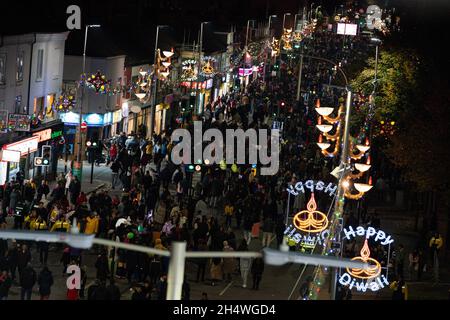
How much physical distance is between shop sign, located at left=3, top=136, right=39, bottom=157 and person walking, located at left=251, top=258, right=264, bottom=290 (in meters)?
13.7

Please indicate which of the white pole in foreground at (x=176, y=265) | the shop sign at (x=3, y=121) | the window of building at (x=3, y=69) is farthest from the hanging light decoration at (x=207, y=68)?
the white pole in foreground at (x=176, y=265)

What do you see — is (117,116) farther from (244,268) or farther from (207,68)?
(244,268)

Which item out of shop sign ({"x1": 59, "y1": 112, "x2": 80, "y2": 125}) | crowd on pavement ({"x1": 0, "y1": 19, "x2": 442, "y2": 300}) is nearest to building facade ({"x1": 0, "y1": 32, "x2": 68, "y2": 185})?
shop sign ({"x1": 59, "y1": 112, "x2": 80, "y2": 125})

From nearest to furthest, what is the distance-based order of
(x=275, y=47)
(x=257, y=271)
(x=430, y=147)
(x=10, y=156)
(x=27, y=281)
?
(x=27, y=281)
(x=257, y=271)
(x=10, y=156)
(x=430, y=147)
(x=275, y=47)

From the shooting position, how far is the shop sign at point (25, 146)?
1690 inches

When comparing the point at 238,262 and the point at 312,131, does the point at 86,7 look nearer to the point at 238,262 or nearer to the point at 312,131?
the point at 312,131

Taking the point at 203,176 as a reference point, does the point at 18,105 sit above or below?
above

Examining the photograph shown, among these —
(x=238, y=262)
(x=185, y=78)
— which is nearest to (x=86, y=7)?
(x=185, y=78)

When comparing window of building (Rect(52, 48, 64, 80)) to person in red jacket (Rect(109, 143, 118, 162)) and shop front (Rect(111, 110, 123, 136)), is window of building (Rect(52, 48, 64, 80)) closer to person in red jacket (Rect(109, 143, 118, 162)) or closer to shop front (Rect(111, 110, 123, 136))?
person in red jacket (Rect(109, 143, 118, 162))

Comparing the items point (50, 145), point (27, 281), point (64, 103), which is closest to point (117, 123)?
point (64, 103)

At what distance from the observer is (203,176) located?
149 feet

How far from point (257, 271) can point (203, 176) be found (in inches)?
568

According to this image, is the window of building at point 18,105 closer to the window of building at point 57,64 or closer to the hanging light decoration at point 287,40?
the window of building at point 57,64

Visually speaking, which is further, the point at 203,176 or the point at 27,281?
the point at 203,176
